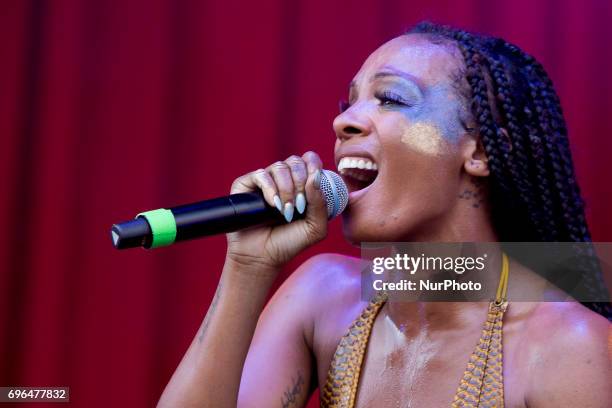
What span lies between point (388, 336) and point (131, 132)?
111cm

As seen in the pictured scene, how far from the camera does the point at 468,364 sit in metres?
1.52

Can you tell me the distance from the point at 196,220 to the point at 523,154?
2.35 feet

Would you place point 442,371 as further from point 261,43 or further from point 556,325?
point 261,43

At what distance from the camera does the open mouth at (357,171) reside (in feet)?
5.18

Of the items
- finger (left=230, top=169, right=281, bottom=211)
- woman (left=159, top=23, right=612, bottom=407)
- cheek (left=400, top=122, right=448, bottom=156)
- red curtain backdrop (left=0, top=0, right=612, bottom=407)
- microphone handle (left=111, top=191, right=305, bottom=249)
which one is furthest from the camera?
red curtain backdrop (left=0, top=0, right=612, bottom=407)

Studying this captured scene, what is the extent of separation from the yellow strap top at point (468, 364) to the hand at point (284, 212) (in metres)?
0.33

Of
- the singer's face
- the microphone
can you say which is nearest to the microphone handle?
the microphone

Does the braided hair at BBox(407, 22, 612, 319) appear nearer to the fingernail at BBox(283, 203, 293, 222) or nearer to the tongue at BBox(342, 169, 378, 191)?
the tongue at BBox(342, 169, 378, 191)

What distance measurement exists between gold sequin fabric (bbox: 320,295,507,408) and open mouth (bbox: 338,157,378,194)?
10.6 inches

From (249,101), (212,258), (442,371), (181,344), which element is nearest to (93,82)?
(249,101)

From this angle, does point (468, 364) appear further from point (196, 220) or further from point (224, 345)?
point (196, 220)

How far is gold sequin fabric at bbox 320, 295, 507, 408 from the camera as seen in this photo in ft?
Answer: 4.81

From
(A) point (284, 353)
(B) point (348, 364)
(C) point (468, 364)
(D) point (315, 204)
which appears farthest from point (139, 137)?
(C) point (468, 364)

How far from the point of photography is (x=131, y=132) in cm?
244
